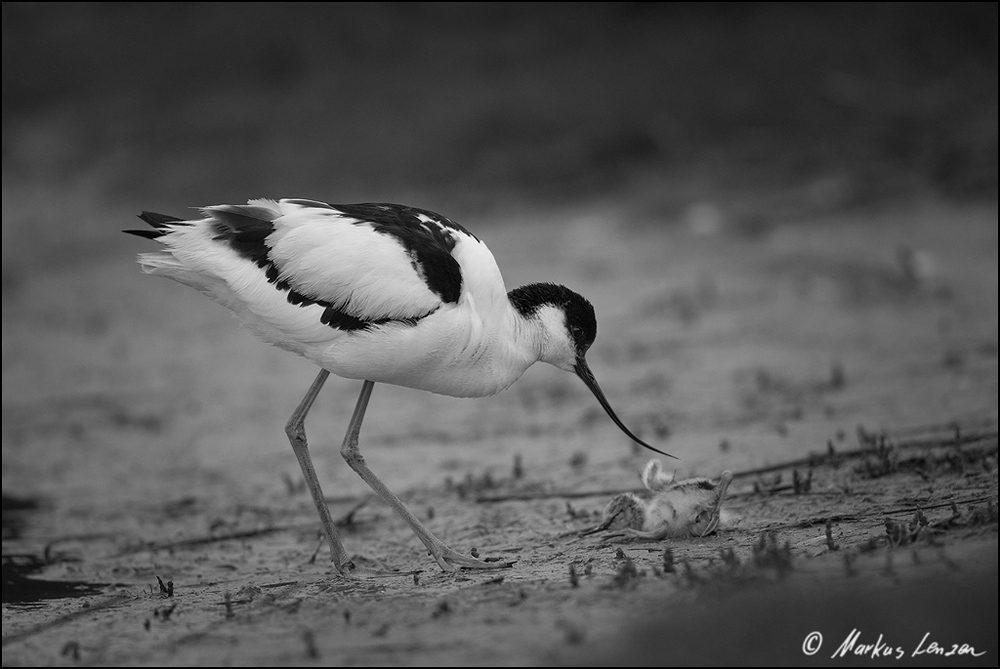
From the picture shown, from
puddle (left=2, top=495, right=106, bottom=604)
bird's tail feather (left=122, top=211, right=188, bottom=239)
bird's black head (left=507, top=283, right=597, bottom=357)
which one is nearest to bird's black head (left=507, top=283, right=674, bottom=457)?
bird's black head (left=507, top=283, right=597, bottom=357)

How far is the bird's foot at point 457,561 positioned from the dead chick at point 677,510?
1.68 feet

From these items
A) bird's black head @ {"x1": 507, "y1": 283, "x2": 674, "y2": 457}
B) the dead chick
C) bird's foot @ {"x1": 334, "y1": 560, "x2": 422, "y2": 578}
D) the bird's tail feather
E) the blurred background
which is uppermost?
the blurred background

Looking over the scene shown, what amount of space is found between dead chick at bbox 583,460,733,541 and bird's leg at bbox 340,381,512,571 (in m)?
0.60

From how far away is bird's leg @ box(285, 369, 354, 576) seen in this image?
4.92 m

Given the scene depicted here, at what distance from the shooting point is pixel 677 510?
4.74 meters

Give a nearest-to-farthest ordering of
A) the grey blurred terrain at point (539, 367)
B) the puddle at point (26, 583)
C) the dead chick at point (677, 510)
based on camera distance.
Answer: the grey blurred terrain at point (539, 367) → the dead chick at point (677, 510) → the puddle at point (26, 583)

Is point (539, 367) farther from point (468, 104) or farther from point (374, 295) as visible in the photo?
point (468, 104)

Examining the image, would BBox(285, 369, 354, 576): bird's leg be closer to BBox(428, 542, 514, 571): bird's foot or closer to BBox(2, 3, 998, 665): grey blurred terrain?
BBox(2, 3, 998, 665): grey blurred terrain

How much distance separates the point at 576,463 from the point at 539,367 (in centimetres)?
280

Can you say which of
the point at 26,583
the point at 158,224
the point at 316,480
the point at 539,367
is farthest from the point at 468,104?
the point at 26,583

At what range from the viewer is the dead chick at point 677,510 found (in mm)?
4723

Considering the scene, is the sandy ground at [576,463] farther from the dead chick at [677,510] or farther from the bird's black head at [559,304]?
the bird's black head at [559,304]

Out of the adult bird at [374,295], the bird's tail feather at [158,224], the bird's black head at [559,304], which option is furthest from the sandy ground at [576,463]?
the bird's tail feather at [158,224]

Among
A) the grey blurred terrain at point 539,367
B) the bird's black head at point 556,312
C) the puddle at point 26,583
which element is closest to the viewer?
the grey blurred terrain at point 539,367
